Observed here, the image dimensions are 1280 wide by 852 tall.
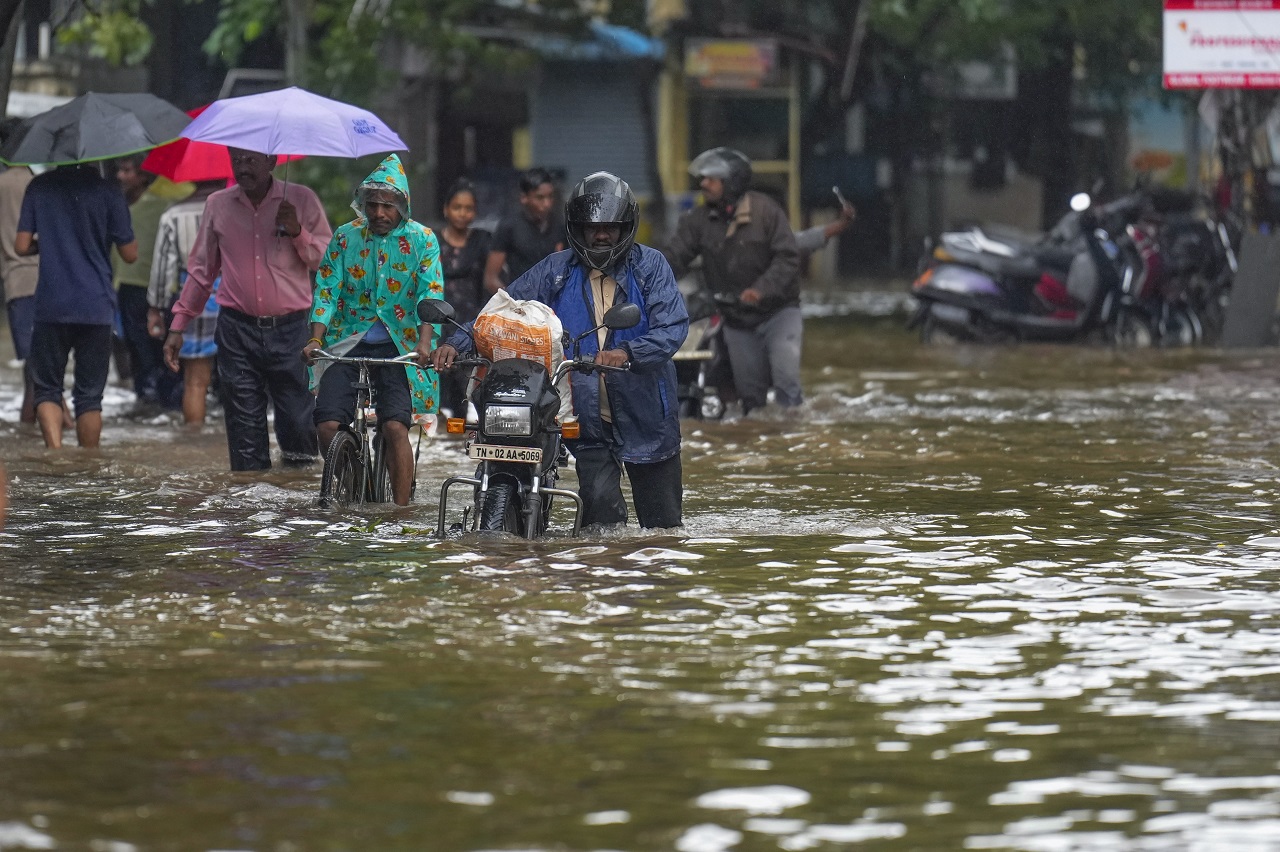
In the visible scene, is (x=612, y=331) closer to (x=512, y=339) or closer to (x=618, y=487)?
(x=512, y=339)

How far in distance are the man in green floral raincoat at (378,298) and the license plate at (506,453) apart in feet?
4.54

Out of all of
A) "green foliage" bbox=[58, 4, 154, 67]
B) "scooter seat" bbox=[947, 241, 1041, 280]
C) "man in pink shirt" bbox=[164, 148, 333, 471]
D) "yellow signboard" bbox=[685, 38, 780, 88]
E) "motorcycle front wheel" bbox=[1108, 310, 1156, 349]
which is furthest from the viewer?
"yellow signboard" bbox=[685, 38, 780, 88]

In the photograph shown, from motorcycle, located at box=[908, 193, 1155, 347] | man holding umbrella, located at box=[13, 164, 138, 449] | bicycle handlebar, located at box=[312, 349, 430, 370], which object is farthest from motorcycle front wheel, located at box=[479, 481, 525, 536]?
motorcycle, located at box=[908, 193, 1155, 347]

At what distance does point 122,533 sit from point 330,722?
387 centimetres

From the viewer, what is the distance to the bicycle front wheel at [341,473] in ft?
31.6

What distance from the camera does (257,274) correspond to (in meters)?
10.7

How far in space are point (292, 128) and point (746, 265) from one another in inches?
185

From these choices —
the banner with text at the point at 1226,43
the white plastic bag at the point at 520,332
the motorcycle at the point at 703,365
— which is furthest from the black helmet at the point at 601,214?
the banner with text at the point at 1226,43

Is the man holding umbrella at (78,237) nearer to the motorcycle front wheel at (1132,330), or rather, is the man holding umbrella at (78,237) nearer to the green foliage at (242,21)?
the green foliage at (242,21)

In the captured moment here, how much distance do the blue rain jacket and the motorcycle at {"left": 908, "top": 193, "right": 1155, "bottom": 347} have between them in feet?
45.3

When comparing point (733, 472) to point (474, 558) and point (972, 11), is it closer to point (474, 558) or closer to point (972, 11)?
point (474, 558)

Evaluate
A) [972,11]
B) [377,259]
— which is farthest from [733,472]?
[972,11]

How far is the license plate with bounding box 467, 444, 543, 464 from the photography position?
8.28m

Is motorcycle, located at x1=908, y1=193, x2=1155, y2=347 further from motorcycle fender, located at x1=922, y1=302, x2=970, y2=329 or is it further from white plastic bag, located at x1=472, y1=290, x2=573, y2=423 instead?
white plastic bag, located at x1=472, y1=290, x2=573, y2=423
